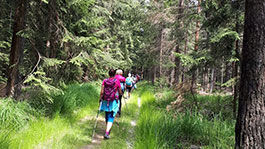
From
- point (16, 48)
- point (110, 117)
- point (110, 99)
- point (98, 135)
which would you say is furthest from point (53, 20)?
point (98, 135)

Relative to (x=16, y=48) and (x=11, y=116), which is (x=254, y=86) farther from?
(x=16, y=48)

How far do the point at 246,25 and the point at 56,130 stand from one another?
16.0ft

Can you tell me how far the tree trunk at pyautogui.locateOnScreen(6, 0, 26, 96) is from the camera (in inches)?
209

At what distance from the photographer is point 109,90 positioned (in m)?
5.39

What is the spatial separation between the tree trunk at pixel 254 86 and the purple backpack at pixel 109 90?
3.28 m

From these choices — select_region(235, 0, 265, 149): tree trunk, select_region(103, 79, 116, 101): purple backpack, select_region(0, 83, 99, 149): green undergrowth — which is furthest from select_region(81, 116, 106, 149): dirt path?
select_region(235, 0, 265, 149): tree trunk

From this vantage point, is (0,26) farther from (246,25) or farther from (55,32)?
(246,25)

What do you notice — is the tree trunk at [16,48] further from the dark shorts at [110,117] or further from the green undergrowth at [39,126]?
the dark shorts at [110,117]

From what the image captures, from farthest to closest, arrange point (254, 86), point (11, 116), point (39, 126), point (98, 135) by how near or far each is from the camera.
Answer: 1. point (98, 135)
2. point (39, 126)
3. point (11, 116)
4. point (254, 86)

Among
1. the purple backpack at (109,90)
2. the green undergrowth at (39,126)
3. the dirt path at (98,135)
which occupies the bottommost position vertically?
the dirt path at (98,135)

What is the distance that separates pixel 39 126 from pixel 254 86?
4667 mm

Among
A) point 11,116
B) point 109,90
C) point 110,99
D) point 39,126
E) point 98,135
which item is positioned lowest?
point 98,135

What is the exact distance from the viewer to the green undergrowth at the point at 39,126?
12.4 ft

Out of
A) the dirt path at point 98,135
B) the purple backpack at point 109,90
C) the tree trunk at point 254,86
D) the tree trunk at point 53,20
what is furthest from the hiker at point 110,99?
the tree trunk at point 254,86
